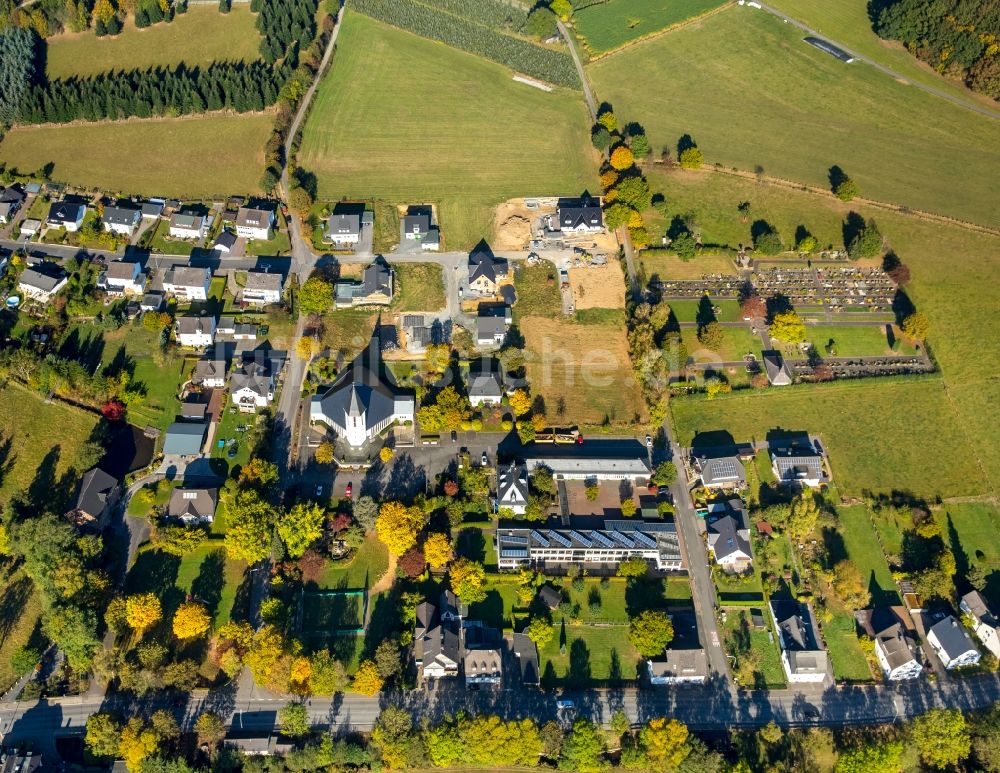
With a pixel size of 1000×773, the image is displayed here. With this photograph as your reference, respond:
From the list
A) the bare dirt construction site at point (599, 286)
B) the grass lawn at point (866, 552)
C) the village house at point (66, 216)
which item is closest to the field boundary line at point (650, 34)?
the bare dirt construction site at point (599, 286)

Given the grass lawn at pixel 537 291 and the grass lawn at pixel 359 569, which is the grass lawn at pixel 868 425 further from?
the grass lawn at pixel 359 569

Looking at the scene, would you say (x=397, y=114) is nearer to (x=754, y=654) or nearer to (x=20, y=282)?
(x=20, y=282)

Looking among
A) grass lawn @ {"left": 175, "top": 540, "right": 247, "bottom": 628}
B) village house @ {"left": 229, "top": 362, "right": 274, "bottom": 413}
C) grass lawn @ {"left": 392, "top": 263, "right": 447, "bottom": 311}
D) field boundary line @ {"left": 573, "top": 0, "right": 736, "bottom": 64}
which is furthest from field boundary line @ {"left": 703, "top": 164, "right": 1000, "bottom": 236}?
grass lawn @ {"left": 175, "top": 540, "right": 247, "bottom": 628}

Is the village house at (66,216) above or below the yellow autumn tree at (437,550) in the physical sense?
above

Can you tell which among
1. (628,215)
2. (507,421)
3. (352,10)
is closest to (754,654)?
(507,421)

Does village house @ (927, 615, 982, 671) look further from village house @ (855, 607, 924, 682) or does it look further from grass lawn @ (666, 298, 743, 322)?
grass lawn @ (666, 298, 743, 322)

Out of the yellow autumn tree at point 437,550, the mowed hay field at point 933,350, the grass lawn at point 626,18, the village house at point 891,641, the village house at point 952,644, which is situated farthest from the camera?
the grass lawn at point 626,18
